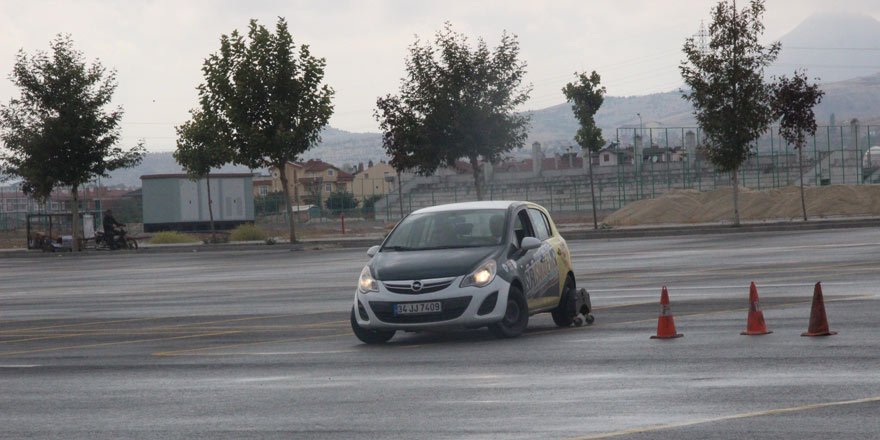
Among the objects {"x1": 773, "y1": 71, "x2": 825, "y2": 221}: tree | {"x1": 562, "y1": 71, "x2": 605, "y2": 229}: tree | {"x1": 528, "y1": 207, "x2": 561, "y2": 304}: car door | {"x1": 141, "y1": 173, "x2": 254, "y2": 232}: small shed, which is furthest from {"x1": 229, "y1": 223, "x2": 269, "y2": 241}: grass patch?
{"x1": 528, "y1": 207, "x2": 561, "y2": 304}: car door

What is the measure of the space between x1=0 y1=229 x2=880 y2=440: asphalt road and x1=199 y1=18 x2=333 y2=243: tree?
29885mm

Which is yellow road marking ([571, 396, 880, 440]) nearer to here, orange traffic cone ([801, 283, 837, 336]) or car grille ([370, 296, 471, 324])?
orange traffic cone ([801, 283, 837, 336])

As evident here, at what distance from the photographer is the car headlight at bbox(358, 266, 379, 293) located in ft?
51.3

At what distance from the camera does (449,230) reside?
16.6 meters

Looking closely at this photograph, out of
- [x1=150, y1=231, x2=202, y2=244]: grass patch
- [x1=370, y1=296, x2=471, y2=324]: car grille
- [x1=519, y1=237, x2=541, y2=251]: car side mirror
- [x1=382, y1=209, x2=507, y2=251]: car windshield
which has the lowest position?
[x1=150, y1=231, x2=202, y2=244]: grass patch

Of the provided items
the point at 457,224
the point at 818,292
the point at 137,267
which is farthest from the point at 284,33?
the point at 818,292

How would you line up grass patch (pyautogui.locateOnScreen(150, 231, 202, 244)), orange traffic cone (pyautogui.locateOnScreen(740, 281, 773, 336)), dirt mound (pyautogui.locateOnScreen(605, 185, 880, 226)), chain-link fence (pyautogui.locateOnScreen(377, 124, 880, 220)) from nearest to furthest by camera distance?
orange traffic cone (pyautogui.locateOnScreen(740, 281, 773, 336)) → dirt mound (pyautogui.locateOnScreen(605, 185, 880, 226)) → grass patch (pyautogui.locateOnScreen(150, 231, 202, 244)) → chain-link fence (pyautogui.locateOnScreen(377, 124, 880, 220))

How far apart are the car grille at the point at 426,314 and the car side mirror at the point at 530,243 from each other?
A: 116 cm

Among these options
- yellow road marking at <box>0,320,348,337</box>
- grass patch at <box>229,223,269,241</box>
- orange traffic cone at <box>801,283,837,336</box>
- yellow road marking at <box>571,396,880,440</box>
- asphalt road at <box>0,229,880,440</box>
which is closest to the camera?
yellow road marking at <box>571,396,880,440</box>

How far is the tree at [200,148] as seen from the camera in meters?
57.6

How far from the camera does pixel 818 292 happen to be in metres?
14.0

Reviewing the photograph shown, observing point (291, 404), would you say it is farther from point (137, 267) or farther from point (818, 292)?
point (137, 267)

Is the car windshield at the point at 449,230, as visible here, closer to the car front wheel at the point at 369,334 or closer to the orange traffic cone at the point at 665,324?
the car front wheel at the point at 369,334

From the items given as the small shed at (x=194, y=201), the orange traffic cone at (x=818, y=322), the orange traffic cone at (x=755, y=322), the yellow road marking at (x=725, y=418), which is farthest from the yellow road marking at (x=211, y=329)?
the small shed at (x=194, y=201)
